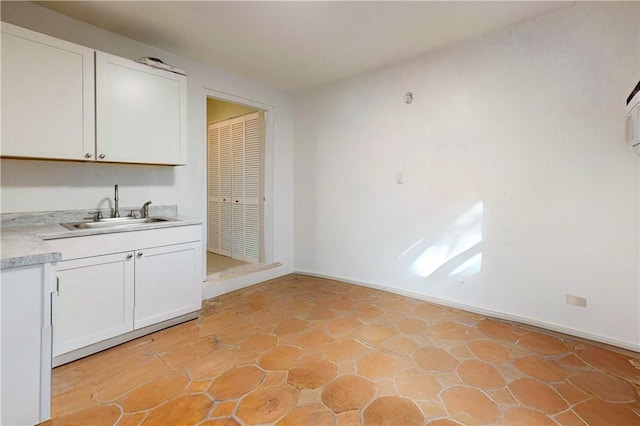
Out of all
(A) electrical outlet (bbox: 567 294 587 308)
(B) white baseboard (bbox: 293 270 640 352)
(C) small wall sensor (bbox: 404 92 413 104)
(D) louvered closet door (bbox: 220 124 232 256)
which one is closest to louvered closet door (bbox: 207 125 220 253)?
(D) louvered closet door (bbox: 220 124 232 256)

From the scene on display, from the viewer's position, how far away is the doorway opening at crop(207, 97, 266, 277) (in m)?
4.16

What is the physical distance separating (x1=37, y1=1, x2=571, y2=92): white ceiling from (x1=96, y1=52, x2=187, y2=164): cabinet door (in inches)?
14.7

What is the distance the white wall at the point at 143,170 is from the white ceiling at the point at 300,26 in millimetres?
114

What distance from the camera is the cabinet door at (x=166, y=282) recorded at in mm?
2324

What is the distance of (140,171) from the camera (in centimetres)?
280

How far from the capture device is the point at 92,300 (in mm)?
2076

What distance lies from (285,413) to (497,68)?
10.1 ft

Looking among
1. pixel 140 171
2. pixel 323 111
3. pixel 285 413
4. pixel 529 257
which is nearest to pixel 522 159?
pixel 529 257

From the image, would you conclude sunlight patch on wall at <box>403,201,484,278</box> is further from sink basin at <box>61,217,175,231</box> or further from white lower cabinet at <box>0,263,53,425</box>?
white lower cabinet at <box>0,263,53,425</box>

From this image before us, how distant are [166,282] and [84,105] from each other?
146 cm

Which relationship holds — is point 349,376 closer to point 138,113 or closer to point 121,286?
point 121,286

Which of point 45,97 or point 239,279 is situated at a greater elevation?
point 45,97

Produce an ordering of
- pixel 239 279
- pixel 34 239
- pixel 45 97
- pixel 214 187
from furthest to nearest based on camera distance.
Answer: pixel 214 187
pixel 239 279
pixel 45 97
pixel 34 239

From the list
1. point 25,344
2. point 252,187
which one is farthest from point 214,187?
point 25,344
